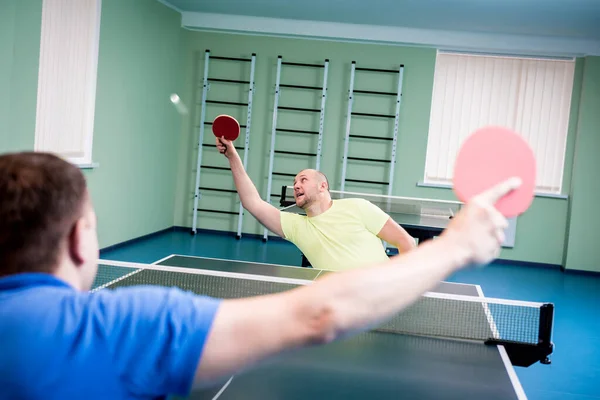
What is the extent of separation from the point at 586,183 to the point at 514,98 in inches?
56.9

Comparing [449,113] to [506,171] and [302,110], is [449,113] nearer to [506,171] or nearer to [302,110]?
[302,110]

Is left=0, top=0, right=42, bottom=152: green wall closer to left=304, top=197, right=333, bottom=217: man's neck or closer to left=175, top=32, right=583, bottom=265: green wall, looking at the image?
left=304, top=197, right=333, bottom=217: man's neck

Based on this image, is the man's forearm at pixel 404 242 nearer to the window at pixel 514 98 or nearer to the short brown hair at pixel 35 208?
the short brown hair at pixel 35 208

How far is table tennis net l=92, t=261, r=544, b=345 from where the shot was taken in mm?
2465

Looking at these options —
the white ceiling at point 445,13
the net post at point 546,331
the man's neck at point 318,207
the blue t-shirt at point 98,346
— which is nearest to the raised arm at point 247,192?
the man's neck at point 318,207

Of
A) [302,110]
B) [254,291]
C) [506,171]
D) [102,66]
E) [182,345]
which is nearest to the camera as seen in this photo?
[182,345]

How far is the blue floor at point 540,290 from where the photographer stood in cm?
430

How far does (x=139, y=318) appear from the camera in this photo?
0.79m

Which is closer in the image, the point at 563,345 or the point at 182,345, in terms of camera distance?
the point at 182,345

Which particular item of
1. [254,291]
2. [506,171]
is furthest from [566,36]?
[506,171]

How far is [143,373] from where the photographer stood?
2.58 ft

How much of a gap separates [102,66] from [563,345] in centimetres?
504

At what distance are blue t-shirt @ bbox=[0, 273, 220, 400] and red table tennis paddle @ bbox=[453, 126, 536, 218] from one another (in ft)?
1.29

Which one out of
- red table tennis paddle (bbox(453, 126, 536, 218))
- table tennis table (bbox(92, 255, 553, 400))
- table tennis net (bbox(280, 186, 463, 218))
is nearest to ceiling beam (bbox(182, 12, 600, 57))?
table tennis net (bbox(280, 186, 463, 218))
